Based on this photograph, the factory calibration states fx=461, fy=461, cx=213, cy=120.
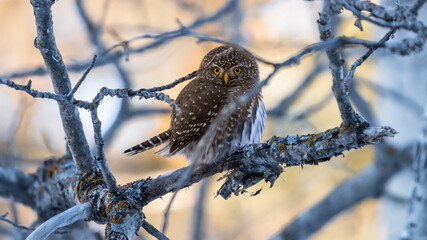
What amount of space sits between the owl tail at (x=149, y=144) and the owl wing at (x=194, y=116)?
114 millimetres

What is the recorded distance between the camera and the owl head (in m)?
3.76

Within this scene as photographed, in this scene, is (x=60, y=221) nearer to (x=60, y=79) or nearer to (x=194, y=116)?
(x=60, y=79)

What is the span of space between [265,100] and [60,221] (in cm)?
592

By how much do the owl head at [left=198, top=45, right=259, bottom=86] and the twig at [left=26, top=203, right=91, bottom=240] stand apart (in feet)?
4.96

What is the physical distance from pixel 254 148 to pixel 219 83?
114cm

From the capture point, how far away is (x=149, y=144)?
11.1 ft

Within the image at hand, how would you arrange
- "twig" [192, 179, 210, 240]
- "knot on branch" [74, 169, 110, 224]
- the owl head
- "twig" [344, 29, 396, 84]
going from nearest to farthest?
"twig" [344, 29, 396, 84]
"knot on branch" [74, 169, 110, 224]
the owl head
"twig" [192, 179, 210, 240]

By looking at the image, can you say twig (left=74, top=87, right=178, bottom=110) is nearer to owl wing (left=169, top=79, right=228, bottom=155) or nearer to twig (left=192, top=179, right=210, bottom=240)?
owl wing (left=169, top=79, right=228, bottom=155)

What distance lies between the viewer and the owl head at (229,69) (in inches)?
148

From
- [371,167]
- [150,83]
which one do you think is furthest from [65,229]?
[150,83]

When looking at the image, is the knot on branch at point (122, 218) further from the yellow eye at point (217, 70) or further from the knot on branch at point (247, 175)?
the yellow eye at point (217, 70)

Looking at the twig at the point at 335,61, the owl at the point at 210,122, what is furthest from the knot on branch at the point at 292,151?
the owl at the point at 210,122

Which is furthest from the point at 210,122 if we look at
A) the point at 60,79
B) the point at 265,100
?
the point at 265,100

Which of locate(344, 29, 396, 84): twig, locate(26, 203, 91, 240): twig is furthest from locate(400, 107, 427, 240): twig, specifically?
locate(26, 203, 91, 240): twig
